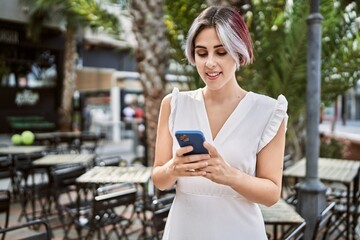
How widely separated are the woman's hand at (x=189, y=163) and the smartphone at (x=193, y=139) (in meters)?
0.01

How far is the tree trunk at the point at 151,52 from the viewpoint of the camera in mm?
4957

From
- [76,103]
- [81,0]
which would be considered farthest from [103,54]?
[81,0]

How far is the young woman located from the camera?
4.03 ft

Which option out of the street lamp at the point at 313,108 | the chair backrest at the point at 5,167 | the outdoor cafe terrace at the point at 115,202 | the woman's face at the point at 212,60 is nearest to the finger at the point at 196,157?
the woman's face at the point at 212,60

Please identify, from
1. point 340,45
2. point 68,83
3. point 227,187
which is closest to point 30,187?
point 340,45

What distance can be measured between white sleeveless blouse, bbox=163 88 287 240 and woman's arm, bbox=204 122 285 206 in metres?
0.02

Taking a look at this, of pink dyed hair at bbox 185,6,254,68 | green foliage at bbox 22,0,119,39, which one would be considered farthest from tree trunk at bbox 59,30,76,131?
pink dyed hair at bbox 185,6,254,68

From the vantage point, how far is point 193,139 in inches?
42.8

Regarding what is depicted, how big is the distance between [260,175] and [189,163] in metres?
0.26

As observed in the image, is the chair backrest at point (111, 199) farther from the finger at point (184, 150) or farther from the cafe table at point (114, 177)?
the finger at point (184, 150)

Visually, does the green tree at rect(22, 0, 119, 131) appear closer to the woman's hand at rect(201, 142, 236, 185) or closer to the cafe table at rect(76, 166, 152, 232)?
the cafe table at rect(76, 166, 152, 232)

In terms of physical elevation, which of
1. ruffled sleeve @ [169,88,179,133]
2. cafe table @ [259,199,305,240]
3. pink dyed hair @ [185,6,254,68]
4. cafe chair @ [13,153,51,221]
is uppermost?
pink dyed hair @ [185,6,254,68]

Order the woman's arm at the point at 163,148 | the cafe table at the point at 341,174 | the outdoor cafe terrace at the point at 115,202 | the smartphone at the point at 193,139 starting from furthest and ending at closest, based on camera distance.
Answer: the cafe table at the point at 341,174 → the outdoor cafe terrace at the point at 115,202 → the woman's arm at the point at 163,148 → the smartphone at the point at 193,139

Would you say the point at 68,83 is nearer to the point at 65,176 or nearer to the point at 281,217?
the point at 65,176
